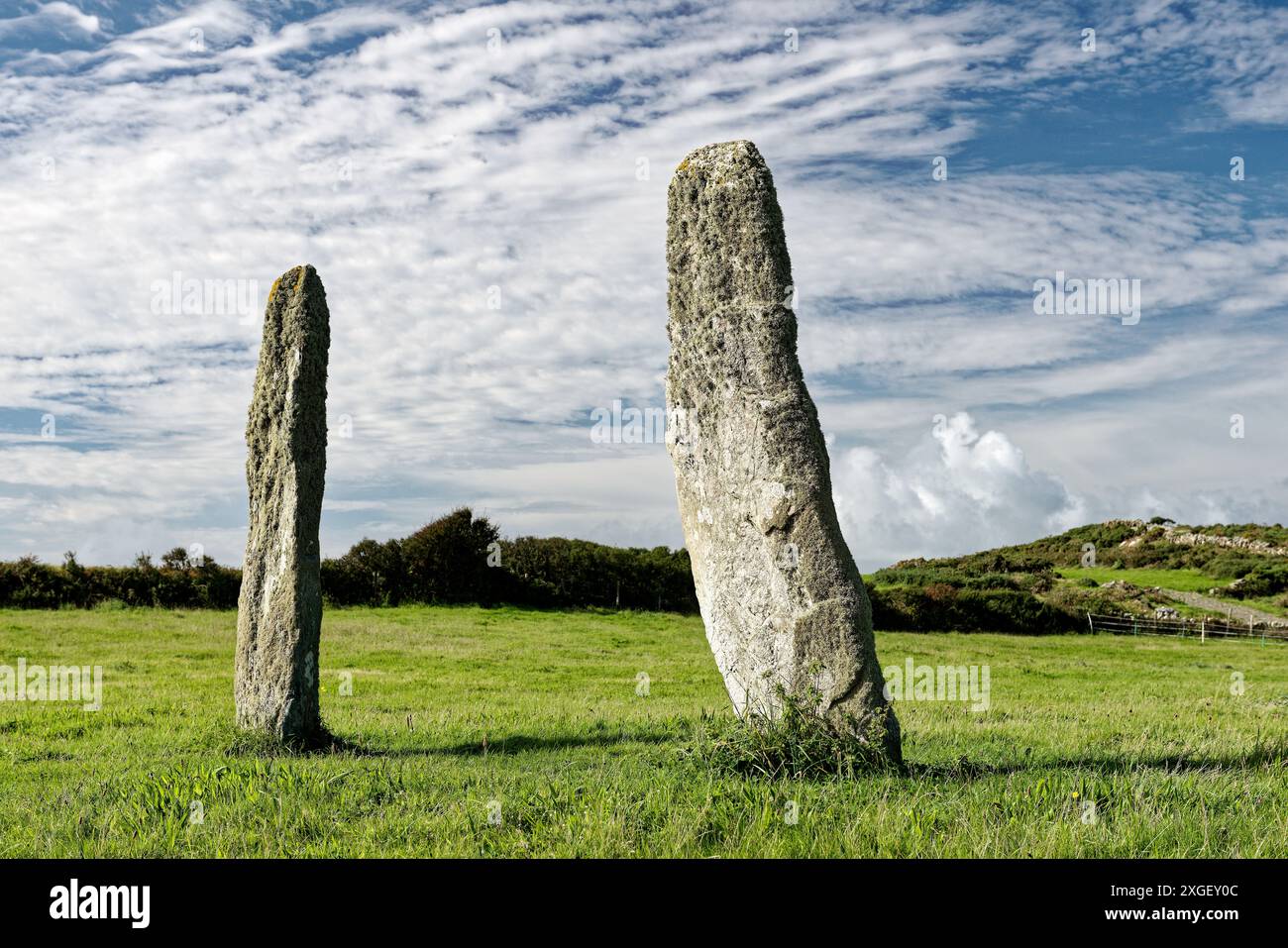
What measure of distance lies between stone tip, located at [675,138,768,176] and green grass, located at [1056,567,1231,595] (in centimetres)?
5024

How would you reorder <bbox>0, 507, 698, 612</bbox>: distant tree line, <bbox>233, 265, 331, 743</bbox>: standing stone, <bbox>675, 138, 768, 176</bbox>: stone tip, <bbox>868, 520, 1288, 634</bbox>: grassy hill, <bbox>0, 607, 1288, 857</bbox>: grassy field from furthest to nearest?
1. <bbox>868, 520, 1288, 634</bbox>: grassy hill
2. <bbox>0, 507, 698, 612</bbox>: distant tree line
3. <bbox>233, 265, 331, 743</bbox>: standing stone
4. <bbox>675, 138, 768, 176</bbox>: stone tip
5. <bbox>0, 607, 1288, 857</bbox>: grassy field

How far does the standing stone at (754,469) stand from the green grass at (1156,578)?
50130 mm

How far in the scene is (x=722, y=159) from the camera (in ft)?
32.7

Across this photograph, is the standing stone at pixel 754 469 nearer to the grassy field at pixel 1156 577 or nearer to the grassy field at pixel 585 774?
the grassy field at pixel 585 774

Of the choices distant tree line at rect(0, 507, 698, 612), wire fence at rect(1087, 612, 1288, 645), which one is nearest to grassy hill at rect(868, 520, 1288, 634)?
wire fence at rect(1087, 612, 1288, 645)

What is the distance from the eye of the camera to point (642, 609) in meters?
37.1

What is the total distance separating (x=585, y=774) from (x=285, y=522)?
5143 millimetres

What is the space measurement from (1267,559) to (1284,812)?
58.8 metres

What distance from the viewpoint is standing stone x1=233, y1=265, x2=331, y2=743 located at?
1126 cm

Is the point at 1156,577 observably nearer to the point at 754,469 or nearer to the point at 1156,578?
the point at 1156,578

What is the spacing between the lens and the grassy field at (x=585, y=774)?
6434mm

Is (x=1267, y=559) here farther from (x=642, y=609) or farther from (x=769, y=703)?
(x=769, y=703)

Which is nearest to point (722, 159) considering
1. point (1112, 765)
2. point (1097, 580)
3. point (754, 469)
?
point (754, 469)

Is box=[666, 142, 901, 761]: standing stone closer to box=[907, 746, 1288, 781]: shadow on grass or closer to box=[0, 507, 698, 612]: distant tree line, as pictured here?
box=[907, 746, 1288, 781]: shadow on grass
